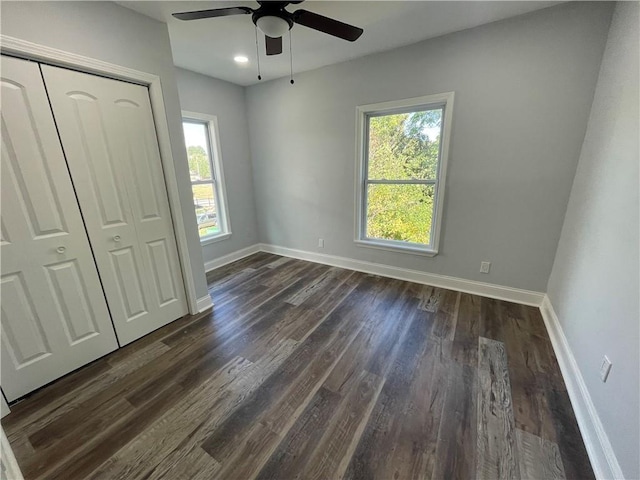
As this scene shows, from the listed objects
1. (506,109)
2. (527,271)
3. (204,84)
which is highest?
(204,84)

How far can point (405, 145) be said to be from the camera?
287 centimetres

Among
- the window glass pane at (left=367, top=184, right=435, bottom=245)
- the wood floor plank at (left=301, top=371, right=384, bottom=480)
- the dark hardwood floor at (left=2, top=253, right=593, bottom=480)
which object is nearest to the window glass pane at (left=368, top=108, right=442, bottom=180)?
the window glass pane at (left=367, top=184, right=435, bottom=245)

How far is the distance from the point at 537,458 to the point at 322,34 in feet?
10.9

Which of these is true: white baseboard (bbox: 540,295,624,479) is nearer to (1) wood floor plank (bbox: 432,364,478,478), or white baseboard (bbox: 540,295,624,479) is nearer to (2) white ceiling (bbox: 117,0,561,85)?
(1) wood floor plank (bbox: 432,364,478,478)

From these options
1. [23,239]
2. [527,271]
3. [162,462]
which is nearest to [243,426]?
[162,462]

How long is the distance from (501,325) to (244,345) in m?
2.24

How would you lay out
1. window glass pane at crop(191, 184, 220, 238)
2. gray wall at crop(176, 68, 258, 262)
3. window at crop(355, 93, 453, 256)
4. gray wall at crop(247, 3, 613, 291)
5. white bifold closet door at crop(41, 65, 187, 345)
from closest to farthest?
white bifold closet door at crop(41, 65, 187, 345)
gray wall at crop(247, 3, 613, 291)
window at crop(355, 93, 453, 256)
gray wall at crop(176, 68, 258, 262)
window glass pane at crop(191, 184, 220, 238)

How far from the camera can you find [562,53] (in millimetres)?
2002

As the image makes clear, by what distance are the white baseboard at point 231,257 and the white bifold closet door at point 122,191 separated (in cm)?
128

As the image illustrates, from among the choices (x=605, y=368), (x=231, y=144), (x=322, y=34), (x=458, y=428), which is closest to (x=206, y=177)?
(x=231, y=144)

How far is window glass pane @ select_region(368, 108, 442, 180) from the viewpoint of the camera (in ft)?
8.87

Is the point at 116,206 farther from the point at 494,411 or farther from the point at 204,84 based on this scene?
the point at 494,411

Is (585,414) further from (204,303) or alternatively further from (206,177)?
(206,177)

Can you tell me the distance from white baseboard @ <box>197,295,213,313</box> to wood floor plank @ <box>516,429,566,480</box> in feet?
8.47
